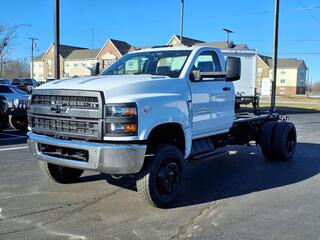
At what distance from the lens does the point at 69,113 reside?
5.82 metres

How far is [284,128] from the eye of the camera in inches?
407

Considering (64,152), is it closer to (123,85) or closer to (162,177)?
(123,85)

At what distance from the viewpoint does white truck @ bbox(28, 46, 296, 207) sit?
18.3 feet

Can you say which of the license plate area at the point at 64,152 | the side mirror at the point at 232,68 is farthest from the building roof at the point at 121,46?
the license plate area at the point at 64,152

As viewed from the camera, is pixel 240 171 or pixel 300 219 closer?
pixel 300 219

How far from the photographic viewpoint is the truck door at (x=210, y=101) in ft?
22.8

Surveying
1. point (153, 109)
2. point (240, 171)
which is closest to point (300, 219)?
point (153, 109)

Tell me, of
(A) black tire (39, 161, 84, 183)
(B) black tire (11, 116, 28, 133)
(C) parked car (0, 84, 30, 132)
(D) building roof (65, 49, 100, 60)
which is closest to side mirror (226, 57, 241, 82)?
(A) black tire (39, 161, 84, 183)

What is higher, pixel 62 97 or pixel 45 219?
pixel 62 97

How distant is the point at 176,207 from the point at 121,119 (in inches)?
63.0

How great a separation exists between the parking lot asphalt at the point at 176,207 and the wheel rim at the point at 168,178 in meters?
0.26

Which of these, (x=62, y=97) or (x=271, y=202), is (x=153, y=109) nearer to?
(x=62, y=97)

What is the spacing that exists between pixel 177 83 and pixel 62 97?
166 centimetres

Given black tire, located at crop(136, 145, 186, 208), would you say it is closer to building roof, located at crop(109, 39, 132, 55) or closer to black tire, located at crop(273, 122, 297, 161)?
black tire, located at crop(273, 122, 297, 161)
